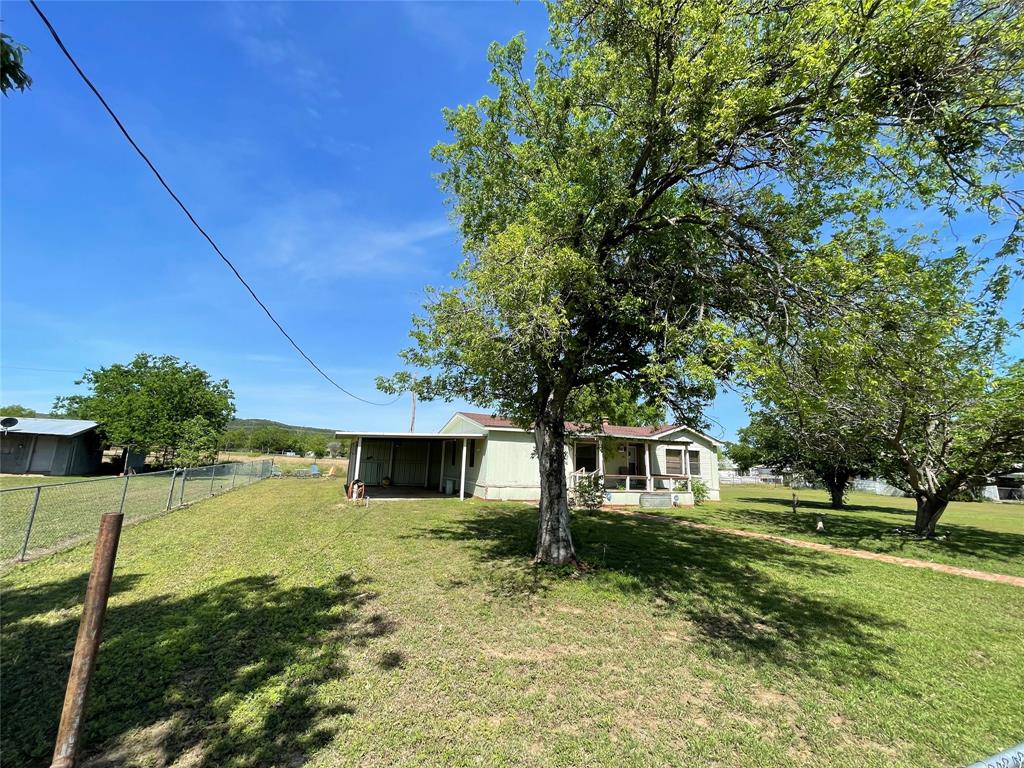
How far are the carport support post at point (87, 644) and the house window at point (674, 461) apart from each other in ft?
77.2

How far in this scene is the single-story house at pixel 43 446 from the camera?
89.4ft

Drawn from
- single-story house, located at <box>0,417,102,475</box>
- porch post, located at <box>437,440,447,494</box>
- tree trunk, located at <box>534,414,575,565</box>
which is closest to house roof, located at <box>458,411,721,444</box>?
porch post, located at <box>437,440,447,494</box>

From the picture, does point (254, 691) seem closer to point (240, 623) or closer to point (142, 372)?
point (240, 623)

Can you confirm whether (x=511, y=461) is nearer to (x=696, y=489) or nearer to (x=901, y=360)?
(x=696, y=489)

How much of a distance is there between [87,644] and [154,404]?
3550 cm

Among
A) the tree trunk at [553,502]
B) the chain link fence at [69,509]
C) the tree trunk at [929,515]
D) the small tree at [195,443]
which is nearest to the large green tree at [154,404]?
the small tree at [195,443]

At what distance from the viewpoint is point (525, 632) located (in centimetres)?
531

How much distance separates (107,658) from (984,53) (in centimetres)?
1059

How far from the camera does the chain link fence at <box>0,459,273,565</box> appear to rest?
7.93 m

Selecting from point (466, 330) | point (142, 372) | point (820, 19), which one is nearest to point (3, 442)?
point (142, 372)

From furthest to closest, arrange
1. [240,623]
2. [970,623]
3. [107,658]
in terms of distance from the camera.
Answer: [970,623] → [240,623] → [107,658]

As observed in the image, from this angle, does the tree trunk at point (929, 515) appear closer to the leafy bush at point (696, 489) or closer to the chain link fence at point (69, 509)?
the leafy bush at point (696, 489)

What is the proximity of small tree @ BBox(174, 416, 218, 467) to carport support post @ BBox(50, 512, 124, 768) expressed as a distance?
32931 mm

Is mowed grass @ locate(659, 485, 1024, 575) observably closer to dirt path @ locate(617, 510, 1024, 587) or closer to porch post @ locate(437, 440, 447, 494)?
dirt path @ locate(617, 510, 1024, 587)
